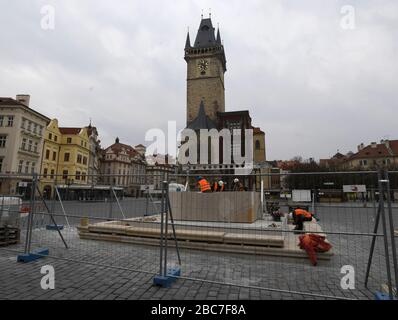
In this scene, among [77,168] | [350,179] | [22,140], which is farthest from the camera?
[77,168]

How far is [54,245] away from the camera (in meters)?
8.27

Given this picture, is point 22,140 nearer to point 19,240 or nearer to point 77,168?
point 77,168

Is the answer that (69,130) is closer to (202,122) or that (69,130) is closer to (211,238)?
(202,122)

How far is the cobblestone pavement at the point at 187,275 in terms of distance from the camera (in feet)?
14.7

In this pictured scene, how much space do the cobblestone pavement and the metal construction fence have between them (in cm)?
3

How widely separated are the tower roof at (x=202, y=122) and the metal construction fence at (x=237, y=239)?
134 feet

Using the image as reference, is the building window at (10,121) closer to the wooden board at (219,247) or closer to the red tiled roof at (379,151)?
the wooden board at (219,247)

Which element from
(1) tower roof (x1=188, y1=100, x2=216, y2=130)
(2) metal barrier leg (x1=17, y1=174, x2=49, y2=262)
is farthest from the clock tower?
(2) metal barrier leg (x1=17, y1=174, x2=49, y2=262)

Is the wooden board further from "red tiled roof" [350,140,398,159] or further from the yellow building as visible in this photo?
"red tiled roof" [350,140,398,159]

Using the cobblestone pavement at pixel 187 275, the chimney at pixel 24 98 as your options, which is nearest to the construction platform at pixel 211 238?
the cobblestone pavement at pixel 187 275
